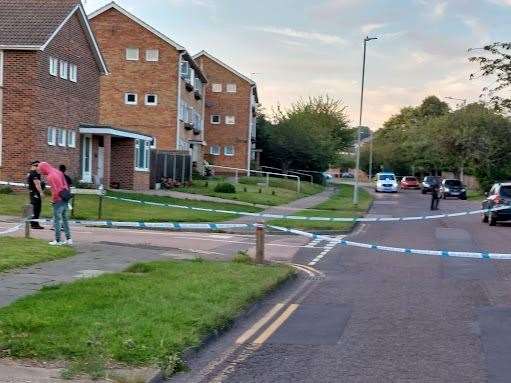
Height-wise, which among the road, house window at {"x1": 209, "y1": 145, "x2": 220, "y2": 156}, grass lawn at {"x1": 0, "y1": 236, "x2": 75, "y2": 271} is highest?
house window at {"x1": 209, "y1": 145, "x2": 220, "y2": 156}

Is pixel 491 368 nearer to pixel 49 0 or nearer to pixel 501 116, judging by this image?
pixel 49 0

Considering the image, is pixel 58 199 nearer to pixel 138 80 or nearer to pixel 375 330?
pixel 375 330

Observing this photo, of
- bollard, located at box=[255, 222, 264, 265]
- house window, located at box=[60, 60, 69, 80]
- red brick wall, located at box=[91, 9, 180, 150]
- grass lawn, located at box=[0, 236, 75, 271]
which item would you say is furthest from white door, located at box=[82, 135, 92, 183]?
bollard, located at box=[255, 222, 264, 265]

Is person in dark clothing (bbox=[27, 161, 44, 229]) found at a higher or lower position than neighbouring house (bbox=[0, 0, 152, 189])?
lower

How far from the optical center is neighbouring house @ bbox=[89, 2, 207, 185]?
163ft

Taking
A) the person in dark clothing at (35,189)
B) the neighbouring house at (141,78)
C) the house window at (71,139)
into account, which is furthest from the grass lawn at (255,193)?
the person in dark clothing at (35,189)

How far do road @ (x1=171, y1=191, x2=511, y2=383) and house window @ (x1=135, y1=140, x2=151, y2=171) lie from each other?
24.2 metres

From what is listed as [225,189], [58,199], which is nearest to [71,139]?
[225,189]

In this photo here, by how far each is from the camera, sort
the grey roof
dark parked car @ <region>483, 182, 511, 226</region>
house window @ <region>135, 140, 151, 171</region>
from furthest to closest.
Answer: house window @ <region>135, 140, 151, 171</region> < the grey roof < dark parked car @ <region>483, 182, 511, 226</region>

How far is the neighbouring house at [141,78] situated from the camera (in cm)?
4969

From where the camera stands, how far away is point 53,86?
31.9m

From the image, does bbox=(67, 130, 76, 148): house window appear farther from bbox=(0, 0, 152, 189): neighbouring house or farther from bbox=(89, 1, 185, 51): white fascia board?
bbox=(89, 1, 185, 51): white fascia board

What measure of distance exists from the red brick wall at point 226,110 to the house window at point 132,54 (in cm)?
1942

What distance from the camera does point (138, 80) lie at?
5047 centimetres
